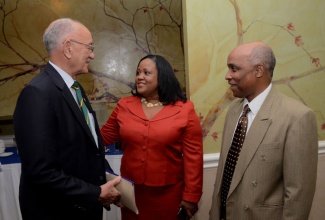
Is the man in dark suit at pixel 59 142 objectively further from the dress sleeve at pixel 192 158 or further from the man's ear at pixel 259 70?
the man's ear at pixel 259 70

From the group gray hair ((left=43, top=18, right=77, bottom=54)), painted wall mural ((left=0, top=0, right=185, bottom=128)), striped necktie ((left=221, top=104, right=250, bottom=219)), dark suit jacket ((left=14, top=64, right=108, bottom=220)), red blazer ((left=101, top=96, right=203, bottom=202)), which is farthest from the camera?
painted wall mural ((left=0, top=0, right=185, bottom=128))

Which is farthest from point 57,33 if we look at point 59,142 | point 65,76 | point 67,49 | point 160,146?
point 160,146

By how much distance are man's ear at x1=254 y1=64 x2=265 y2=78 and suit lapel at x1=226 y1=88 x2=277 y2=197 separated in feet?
0.31

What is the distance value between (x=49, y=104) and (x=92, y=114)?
0.35 metres

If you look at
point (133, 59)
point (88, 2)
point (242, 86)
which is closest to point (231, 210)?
point (242, 86)

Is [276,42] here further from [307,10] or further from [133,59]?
[133,59]

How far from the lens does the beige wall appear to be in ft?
6.87

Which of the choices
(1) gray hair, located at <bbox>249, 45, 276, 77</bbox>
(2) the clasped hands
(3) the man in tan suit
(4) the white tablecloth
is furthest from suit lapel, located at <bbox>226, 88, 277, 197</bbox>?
(4) the white tablecloth

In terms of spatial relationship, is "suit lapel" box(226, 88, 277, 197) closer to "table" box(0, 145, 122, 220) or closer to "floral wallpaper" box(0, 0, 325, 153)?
"floral wallpaper" box(0, 0, 325, 153)

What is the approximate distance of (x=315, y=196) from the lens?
7.16ft

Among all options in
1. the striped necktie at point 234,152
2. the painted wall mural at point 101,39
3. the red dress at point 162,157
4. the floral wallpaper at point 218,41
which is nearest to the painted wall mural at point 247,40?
the floral wallpaper at point 218,41

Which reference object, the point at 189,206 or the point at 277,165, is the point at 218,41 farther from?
the point at 189,206

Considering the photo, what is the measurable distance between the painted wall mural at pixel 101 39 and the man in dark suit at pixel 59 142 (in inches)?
73.8

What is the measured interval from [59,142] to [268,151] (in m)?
0.92
